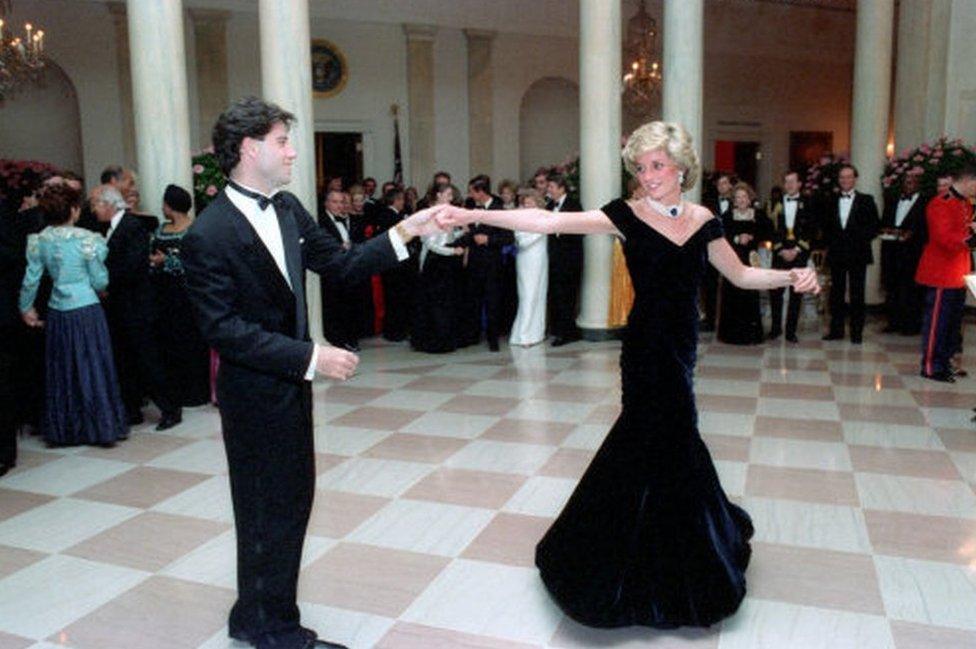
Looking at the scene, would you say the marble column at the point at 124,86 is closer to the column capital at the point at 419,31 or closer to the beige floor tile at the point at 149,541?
the column capital at the point at 419,31

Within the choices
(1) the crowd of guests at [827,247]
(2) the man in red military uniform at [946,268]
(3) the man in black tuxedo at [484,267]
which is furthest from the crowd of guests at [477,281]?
(2) the man in red military uniform at [946,268]

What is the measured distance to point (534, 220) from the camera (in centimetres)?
322

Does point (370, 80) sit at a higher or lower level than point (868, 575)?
higher

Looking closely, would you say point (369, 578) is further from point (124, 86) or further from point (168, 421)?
point (124, 86)

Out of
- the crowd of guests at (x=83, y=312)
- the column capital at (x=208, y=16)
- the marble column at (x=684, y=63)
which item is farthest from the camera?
Result: the column capital at (x=208, y=16)

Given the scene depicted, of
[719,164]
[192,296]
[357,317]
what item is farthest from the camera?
[719,164]

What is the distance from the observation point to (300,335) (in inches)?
111

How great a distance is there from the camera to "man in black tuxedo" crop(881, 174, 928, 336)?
350 inches

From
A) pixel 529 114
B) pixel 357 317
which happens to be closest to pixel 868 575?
pixel 357 317

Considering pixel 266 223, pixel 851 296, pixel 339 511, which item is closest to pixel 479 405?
pixel 339 511

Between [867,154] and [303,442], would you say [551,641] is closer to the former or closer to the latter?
[303,442]

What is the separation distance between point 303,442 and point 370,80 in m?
12.1

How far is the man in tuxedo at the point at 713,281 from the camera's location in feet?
30.9

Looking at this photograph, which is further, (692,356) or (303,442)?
(692,356)
